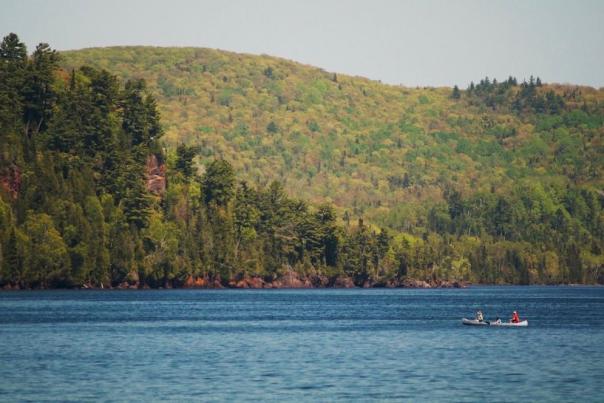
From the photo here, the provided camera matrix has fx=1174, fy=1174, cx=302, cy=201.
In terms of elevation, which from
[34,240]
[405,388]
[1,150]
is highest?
[1,150]

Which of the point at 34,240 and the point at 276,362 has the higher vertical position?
the point at 34,240

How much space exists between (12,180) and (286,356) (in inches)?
4680

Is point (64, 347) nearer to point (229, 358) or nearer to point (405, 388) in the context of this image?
point (229, 358)

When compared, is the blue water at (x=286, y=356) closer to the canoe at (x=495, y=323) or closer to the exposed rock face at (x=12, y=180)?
the canoe at (x=495, y=323)

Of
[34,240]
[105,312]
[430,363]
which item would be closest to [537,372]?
[430,363]

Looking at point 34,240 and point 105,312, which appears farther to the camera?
point 34,240

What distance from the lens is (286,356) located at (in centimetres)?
8638

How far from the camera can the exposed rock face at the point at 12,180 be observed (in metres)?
193

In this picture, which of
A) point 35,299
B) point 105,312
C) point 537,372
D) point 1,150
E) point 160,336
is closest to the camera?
point 537,372

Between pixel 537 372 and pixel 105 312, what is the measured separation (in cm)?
7507

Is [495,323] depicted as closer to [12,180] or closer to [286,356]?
[286,356]

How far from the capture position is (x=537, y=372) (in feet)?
248

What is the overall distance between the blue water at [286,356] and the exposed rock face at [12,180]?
4809 cm

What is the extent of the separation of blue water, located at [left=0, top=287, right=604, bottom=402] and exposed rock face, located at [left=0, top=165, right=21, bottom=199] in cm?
4809
